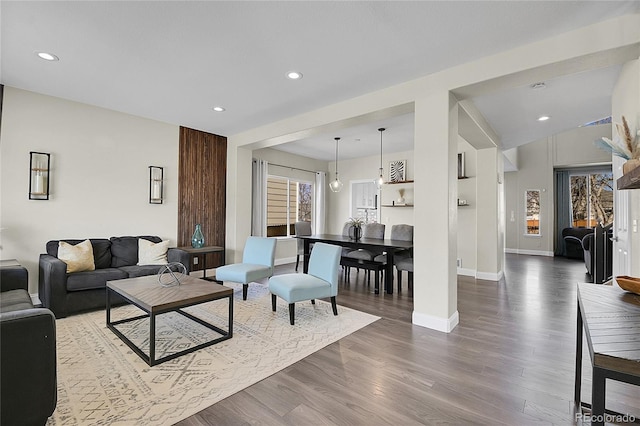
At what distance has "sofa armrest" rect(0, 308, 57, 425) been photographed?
1469 mm

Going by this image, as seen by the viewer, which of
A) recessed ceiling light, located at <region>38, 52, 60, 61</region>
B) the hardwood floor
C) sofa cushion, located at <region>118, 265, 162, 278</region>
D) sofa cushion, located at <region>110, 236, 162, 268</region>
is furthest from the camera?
sofa cushion, located at <region>110, 236, 162, 268</region>

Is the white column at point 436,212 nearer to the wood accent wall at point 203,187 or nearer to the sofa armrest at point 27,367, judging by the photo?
the sofa armrest at point 27,367

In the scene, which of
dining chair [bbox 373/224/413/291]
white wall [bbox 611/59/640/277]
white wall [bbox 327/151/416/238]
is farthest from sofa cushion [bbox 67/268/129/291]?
white wall [bbox 327/151/416/238]

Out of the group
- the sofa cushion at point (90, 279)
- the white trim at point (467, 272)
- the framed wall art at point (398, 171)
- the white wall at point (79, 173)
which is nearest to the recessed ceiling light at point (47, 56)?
the white wall at point (79, 173)

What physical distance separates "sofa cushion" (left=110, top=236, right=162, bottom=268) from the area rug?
0.79 meters

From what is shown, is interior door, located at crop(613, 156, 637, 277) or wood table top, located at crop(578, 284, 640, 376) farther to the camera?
interior door, located at crop(613, 156, 637, 277)

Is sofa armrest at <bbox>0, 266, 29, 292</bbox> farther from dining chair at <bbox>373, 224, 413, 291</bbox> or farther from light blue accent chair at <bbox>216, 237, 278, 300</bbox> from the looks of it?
dining chair at <bbox>373, 224, 413, 291</bbox>

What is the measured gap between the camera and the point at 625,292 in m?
1.79

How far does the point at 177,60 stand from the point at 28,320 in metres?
2.59

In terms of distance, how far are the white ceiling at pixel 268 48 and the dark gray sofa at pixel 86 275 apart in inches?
81.9

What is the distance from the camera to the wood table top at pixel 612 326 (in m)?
0.98

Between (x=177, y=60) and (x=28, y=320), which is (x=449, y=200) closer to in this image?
(x=177, y=60)

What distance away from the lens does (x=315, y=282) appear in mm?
3475

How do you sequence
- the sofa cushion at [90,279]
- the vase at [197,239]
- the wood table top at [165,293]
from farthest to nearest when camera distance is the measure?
1. the vase at [197,239]
2. the sofa cushion at [90,279]
3. the wood table top at [165,293]
